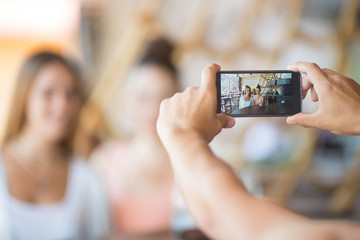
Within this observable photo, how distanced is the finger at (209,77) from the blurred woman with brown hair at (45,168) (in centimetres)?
57

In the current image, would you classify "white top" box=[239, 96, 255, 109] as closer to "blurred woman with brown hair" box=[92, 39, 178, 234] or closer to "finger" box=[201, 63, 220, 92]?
"finger" box=[201, 63, 220, 92]

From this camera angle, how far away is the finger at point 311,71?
0.21m

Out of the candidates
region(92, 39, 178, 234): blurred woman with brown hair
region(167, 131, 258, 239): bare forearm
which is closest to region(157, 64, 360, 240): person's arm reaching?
region(167, 131, 258, 239): bare forearm

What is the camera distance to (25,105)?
2.48 ft

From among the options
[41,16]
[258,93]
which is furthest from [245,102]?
[41,16]

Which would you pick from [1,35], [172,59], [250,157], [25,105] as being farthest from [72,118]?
[1,35]

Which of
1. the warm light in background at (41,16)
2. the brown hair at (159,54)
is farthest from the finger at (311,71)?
the warm light in background at (41,16)

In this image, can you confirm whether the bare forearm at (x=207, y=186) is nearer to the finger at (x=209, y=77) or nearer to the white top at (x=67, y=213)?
the finger at (x=209, y=77)

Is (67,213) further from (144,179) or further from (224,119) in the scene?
(224,119)

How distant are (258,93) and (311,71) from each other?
0.10ft

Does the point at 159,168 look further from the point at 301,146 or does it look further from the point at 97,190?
the point at 301,146

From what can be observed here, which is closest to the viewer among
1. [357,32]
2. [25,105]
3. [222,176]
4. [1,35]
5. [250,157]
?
[222,176]

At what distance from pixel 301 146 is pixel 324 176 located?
0.49 feet

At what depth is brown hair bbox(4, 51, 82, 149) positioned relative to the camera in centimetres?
74
